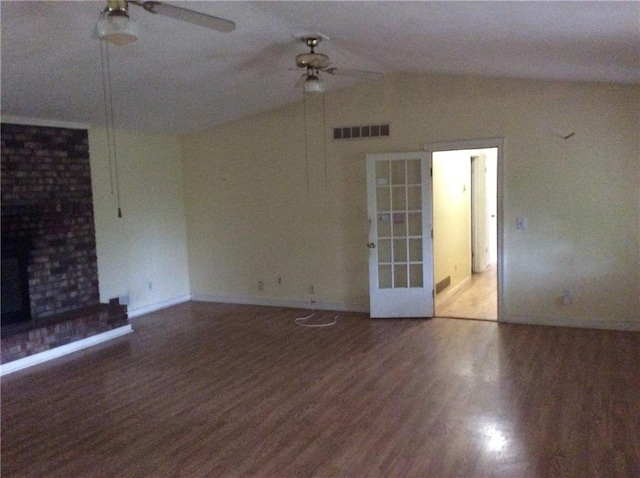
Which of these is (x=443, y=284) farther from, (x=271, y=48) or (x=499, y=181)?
(x=271, y=48)

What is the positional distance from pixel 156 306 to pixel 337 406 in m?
4.15

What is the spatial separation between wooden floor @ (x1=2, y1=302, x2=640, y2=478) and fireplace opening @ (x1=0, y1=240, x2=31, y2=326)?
79 centimetres

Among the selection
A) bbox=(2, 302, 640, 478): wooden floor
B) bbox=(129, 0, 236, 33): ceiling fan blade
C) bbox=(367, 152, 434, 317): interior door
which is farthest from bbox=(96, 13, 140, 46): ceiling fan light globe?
bbox=(367, 152, 434, 317): interior door

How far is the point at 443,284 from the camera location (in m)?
6.98

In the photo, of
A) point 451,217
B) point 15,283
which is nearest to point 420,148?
point 451,217

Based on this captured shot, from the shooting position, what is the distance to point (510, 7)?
2877 millimetres

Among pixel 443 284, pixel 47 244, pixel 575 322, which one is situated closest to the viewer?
pixel 575 322

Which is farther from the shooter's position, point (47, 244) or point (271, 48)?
point (47, 244)

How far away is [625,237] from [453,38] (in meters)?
2.89

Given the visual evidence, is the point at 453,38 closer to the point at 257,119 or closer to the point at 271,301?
the point at 257,119

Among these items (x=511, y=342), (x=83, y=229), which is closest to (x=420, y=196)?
(x=511, y=342)

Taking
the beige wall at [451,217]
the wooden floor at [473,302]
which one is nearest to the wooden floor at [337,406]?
the wooden floor at [473,302]

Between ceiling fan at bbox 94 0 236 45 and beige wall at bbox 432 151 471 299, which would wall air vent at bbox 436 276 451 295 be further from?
ceiling fan at bbox 94 0 236 45

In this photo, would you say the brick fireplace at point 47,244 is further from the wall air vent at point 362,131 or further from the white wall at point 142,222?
the wall air vent at point 362,131
